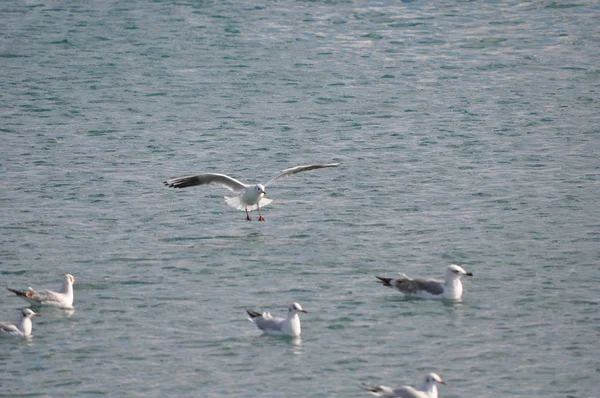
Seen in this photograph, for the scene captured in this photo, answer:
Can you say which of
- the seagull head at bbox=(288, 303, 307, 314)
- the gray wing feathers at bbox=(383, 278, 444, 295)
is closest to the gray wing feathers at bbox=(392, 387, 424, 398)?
the seagull head at bbox=(288, 303, 307, 314)

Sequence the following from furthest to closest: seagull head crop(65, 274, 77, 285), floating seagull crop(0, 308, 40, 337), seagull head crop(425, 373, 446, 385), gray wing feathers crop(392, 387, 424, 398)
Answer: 1. seagull head crop(65, 274, 77, 285)
2. floating seagull crop(0, 308, 40, 337)
3. seagull head crop(425, 373, 446, 385)
4. gray wing feathers crop(392, 387, 424, 398)

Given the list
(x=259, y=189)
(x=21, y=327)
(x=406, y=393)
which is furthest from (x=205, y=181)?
(x=406, y=393)

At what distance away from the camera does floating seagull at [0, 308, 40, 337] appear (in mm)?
16656

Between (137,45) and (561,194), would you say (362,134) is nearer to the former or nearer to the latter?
(561,194)

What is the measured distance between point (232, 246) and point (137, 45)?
59.3 feet

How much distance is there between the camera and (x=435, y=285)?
18344mm

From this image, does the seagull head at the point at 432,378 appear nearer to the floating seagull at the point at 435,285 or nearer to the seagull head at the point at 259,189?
the floating seagull at the point at 435,285

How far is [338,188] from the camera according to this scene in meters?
25.4

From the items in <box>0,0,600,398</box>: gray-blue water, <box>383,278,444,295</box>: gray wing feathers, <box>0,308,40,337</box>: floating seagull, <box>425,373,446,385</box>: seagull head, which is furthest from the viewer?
<box>383,278,444,295</box>: gray wing feathers

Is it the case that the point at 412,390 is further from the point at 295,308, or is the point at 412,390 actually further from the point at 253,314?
the point at 253,314

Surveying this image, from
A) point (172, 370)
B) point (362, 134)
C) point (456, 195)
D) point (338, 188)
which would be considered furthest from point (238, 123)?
point (172, 370)

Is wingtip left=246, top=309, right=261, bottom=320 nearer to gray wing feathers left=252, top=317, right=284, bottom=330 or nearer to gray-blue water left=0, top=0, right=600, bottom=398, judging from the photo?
gray wing feathers left=252, top=317, right=284, bottom=330

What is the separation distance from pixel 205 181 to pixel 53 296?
5.47 metres

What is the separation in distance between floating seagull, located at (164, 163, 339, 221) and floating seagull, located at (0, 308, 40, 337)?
584 centimetres
